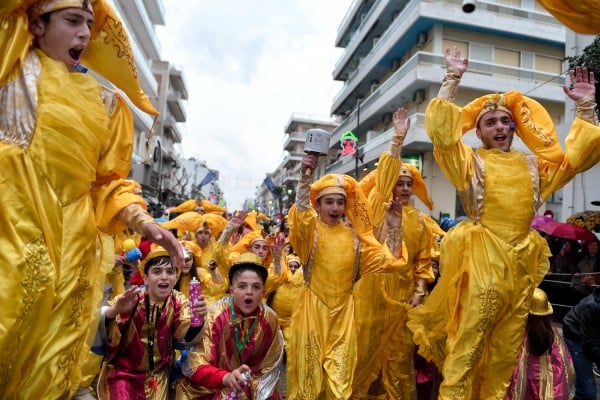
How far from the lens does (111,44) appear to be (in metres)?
2.57

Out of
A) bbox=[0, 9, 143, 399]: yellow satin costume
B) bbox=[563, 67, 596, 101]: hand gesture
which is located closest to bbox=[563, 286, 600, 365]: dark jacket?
bbox=[563, 67, 596, 101]: hand gesture

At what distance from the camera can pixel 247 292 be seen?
339 centimetres

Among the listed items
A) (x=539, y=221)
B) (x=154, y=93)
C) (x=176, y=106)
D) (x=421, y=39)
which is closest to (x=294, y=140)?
(x=176, y=106)

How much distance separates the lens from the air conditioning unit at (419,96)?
1999cm

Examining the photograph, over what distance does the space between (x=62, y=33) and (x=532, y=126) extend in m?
3.39

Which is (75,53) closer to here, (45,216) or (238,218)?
(45,216)

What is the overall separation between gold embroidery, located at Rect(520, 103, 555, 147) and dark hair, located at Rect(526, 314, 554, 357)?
1351 mm

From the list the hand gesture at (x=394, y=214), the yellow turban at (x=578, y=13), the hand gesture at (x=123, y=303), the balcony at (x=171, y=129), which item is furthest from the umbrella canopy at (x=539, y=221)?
the balcony at (x=171, y=129)

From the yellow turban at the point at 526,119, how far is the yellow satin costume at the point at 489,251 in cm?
11

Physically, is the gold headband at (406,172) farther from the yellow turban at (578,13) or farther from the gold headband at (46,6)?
the gold headband at (46,6)

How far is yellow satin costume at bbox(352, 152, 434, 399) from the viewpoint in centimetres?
482

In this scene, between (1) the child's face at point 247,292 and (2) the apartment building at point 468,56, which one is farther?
(2) the apartment building at point 468,56

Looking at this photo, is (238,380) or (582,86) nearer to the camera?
(238,380)

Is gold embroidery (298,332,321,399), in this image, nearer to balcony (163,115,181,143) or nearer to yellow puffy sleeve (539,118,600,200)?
yellow puffy sleeve (539,118,600,200)
